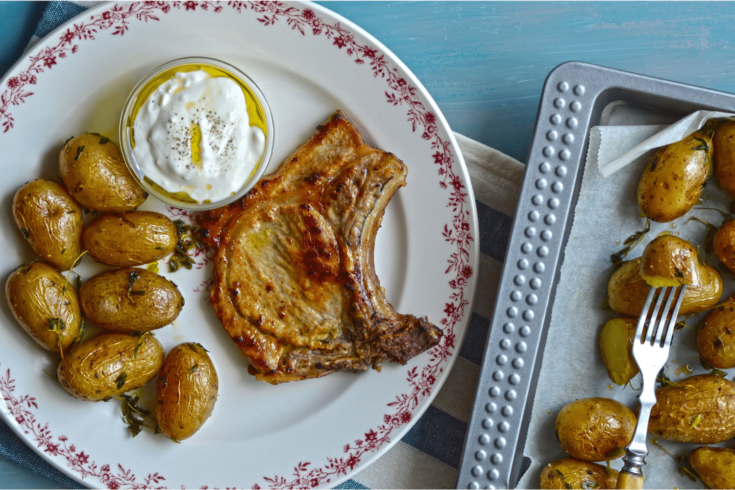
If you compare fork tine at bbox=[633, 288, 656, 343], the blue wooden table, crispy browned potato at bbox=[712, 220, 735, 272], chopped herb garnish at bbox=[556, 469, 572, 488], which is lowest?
chopped herb garnish at bbox=[556, 469, 572, 488]

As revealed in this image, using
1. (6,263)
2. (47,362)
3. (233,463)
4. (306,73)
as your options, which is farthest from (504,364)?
(6,263)

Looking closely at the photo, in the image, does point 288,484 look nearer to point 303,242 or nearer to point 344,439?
point 344,439

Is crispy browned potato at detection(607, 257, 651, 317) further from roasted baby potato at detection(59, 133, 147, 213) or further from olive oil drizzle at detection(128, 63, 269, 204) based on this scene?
roasted baby potato at detection(59, 133, 147, 213)

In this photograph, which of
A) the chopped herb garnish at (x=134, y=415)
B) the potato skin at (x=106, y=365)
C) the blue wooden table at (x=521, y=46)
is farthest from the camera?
the blue wooden table at (x=521, y=46)

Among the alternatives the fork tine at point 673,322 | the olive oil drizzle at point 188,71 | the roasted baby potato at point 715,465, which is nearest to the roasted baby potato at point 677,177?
the fork tine at point 673,322

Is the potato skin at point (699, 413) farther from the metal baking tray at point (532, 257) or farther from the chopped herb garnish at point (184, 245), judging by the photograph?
the chopped herb garnish at point (184, 245)

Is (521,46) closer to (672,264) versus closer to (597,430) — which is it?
(672,264)

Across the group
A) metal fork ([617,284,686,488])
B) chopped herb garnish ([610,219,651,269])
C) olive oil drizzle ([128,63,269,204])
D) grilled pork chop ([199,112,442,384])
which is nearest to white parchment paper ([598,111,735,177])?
chopped herb garnish ([610,219,651,269])
